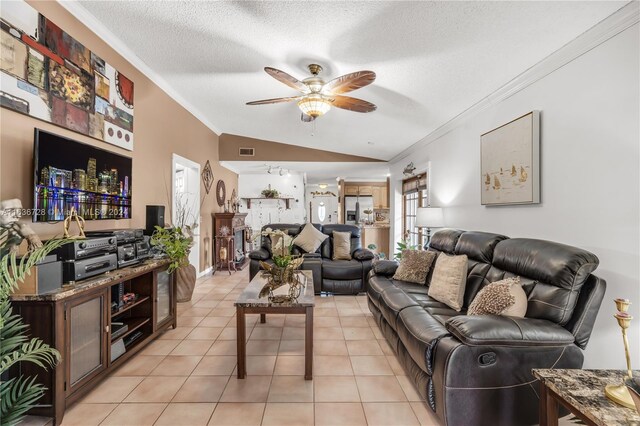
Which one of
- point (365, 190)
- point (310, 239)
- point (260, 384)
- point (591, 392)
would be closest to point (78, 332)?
point (260, 384)

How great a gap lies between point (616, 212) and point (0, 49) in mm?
4013

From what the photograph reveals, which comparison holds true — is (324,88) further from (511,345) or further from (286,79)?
(511,345)

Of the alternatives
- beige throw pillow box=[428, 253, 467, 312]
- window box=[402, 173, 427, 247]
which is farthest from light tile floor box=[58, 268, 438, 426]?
window box=[402, 173, 427, 247]

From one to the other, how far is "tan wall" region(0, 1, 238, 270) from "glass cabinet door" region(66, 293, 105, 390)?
0.73 metres

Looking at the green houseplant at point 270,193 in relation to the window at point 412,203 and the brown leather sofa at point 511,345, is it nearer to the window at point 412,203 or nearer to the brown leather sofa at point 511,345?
the window at point 412,203

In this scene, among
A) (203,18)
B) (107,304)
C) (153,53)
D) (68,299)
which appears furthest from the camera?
(153,53)

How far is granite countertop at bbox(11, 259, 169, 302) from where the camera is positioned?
5.44 feet

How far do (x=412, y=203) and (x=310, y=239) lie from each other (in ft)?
8.34

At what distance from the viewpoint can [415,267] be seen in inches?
125

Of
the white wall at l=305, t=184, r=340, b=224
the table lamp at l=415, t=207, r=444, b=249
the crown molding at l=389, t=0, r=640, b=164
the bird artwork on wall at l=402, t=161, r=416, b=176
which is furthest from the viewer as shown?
the white wall at l=305, t=184, r=340, b=224

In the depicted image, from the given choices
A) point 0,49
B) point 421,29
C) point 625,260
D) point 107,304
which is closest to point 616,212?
point 625,260

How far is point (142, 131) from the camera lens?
135 inches

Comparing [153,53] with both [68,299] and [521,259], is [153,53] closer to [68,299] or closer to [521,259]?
[68,299]

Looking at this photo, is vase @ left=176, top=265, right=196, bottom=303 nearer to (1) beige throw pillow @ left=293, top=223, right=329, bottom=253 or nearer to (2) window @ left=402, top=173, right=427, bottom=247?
(1) beige throw pillow @ left=293, top=223, right=329, bottom=253
